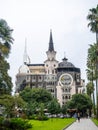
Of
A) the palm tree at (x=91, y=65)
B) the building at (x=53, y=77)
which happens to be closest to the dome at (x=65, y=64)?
the building at (x=53, y=77)

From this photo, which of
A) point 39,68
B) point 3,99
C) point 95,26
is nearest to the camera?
point 3,99

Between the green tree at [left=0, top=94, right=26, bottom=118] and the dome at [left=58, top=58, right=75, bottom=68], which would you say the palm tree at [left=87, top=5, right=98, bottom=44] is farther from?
the dome at [left=58, top=58, right=75, bottom=68]

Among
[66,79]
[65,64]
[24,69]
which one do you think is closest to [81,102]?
[66,79]

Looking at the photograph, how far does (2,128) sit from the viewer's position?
31.5 metres

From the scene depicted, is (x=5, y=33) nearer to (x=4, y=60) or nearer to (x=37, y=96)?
(x=4, y=60)

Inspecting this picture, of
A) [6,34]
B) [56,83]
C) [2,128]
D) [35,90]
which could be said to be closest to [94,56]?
[6,34]

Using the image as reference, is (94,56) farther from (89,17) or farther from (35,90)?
(35,90)

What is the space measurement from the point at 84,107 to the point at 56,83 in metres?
27.5

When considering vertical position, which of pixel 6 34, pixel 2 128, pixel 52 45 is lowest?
pixel 2 128

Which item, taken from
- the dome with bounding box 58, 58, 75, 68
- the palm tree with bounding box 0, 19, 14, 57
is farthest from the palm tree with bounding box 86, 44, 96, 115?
the dome with bounding box 58, 58, 75, 68

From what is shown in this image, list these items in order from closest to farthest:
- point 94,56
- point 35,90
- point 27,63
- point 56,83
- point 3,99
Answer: point 3,99 < point 94,56 < point 35,90 < point 56,83 < point 27,63

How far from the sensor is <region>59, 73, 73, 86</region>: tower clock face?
15700cm

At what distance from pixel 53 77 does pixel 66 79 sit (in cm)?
650

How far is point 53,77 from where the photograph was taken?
161000 millimetres
